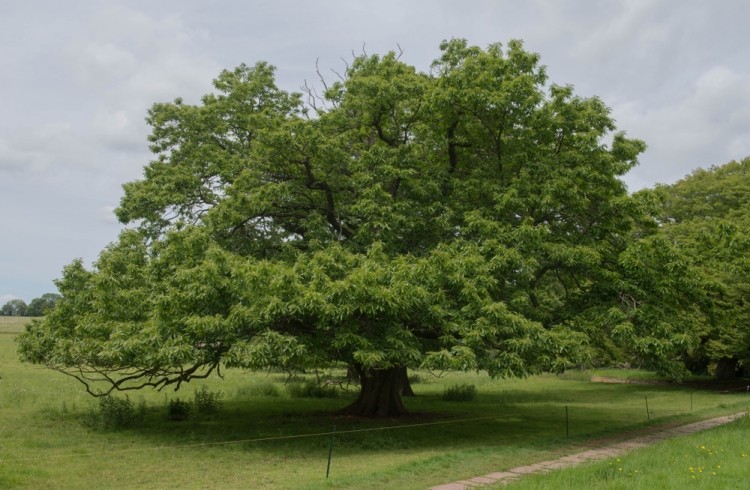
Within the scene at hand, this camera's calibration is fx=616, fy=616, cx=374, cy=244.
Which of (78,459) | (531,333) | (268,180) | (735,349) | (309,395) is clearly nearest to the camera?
(78,459)

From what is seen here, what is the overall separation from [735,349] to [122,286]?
2883 centimetres

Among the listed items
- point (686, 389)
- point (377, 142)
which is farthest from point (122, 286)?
point (686, 389)

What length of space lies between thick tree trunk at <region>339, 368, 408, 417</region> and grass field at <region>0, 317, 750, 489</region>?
694mm

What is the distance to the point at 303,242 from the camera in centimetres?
1958

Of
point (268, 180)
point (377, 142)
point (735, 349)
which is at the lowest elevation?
point (735, 349)

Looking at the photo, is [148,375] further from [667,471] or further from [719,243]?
[719,243]

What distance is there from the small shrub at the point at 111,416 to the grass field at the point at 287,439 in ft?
1.02

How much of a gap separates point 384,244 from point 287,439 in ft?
18.8

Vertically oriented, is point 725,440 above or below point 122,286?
below

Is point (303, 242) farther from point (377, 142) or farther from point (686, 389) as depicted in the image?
point (686, 389)

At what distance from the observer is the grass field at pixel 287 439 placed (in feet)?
37.9

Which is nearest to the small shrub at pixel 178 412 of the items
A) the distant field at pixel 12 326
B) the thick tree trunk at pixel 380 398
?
the thick tree trunk at pixel 380 398

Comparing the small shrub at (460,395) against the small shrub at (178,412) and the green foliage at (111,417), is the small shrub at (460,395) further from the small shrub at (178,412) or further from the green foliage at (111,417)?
the green foliage at (111,417)

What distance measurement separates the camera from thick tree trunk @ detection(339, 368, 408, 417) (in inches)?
810
